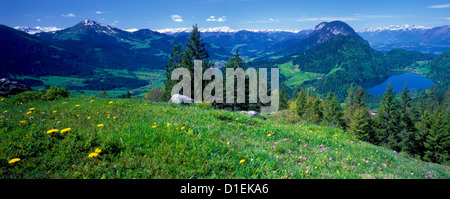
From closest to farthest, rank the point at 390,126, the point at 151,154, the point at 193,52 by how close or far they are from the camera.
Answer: the point at 151,154 < the point at 193,52 < the point at 390,126

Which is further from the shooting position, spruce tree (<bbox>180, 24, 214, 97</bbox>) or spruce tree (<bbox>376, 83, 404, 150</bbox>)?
spruce tree (<bbox>376, 83, 404, 150</bbox>)

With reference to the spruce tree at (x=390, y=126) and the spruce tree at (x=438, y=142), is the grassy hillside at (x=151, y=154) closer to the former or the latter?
the spruce tree at (x=438, y=142)

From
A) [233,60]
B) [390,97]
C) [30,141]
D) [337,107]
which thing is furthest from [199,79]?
[390,97]

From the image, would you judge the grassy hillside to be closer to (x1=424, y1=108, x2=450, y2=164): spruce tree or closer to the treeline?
the treeline

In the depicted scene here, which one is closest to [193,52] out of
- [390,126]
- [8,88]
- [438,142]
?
[8,88]

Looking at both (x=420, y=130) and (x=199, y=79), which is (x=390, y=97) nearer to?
(x=420, y=130)

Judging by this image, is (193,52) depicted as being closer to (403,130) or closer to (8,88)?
(8,88)

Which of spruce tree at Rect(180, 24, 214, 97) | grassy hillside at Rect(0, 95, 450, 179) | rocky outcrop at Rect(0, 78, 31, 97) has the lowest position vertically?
grassy hillside at Rect(0, 95, 450, 179)

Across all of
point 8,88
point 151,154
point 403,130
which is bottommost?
point 403,130

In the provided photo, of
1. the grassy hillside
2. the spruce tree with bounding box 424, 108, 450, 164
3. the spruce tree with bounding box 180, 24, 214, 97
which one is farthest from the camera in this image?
the spruce tree with bounding box 180, 24, 214, 97

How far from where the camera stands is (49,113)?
798 cm

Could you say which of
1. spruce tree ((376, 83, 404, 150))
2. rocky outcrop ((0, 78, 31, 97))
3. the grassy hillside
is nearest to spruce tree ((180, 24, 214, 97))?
rocky outcrop ((0, 78, 31, 97))
